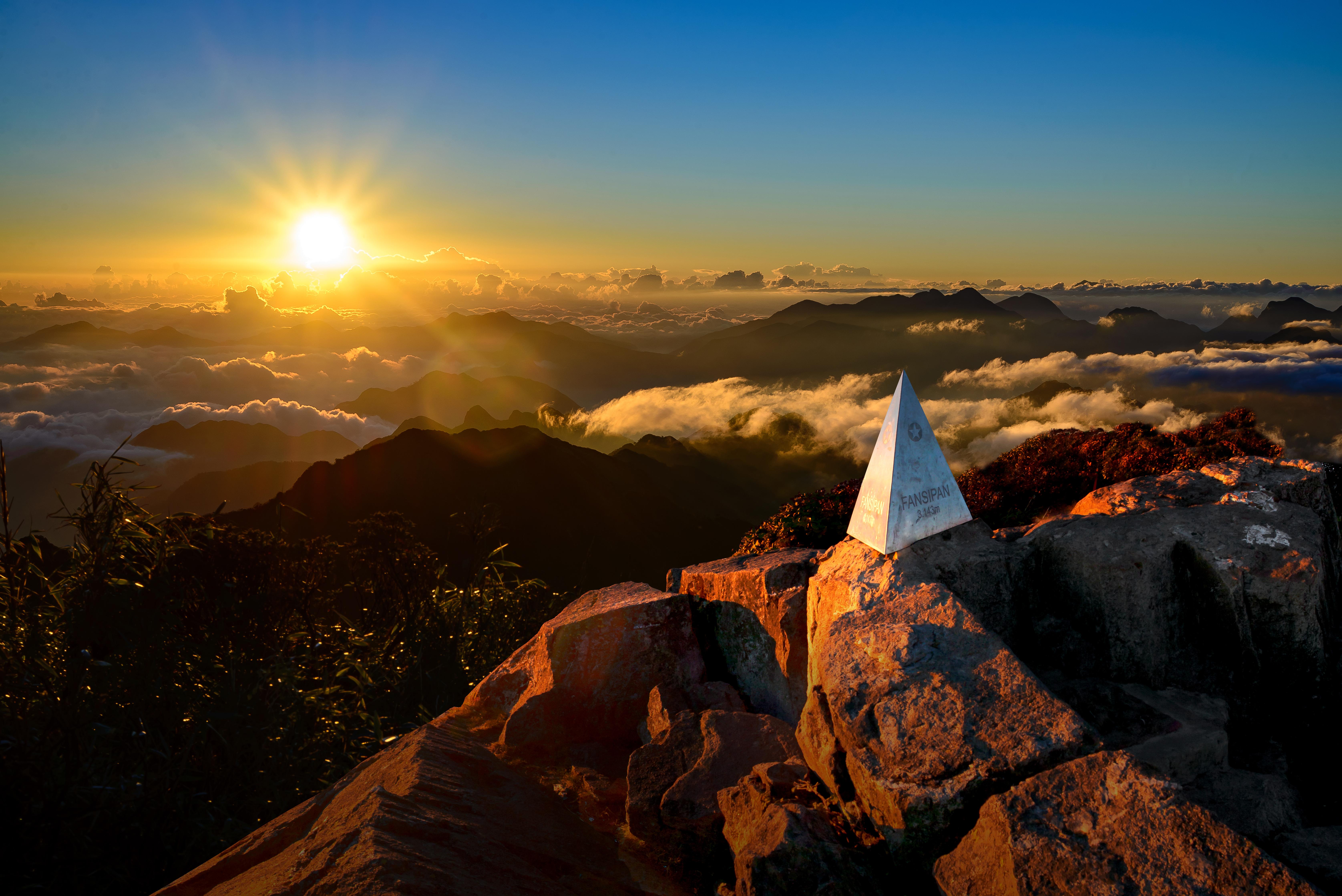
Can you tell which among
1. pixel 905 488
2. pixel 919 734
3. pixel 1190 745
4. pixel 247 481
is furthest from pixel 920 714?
pixel 247 481

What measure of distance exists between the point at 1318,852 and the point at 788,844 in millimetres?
2986

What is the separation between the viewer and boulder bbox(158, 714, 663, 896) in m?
4.28

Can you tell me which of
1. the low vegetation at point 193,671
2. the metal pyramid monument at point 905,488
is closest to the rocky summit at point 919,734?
the metal pyramid monument at point 905,488

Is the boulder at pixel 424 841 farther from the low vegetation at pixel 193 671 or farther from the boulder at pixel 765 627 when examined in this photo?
the boulder at pixel 765 627

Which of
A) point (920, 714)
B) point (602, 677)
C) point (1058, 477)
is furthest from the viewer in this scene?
point (1058, 477)

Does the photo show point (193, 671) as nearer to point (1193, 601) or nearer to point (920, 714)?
point (920, 714)

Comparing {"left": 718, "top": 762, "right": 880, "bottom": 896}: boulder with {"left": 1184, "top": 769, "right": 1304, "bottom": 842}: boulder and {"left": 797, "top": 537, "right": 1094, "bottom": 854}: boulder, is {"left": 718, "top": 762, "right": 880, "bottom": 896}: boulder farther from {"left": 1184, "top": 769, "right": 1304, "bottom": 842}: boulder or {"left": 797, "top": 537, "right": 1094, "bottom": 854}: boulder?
{"left": 1184, "top": 769, "right": 1304, "bottom": 842}: boulder

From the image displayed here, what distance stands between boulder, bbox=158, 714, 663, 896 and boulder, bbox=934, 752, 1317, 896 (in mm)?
2449

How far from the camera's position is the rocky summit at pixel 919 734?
4043 millimetres

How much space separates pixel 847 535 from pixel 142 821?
7.23m

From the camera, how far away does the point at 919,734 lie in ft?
15.2

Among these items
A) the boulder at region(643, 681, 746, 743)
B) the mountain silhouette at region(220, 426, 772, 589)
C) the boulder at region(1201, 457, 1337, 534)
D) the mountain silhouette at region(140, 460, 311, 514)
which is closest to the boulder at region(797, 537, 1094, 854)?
the boulder at region(643, 681, 746, 743)

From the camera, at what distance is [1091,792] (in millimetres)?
3953

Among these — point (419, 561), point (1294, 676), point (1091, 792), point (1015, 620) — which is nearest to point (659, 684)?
point (1015, 620)
